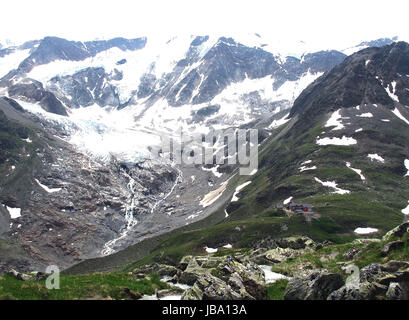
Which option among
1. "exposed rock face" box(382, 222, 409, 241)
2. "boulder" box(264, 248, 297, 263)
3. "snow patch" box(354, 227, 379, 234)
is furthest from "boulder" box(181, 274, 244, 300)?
"snow patch" box(354, 227, 379, 234)

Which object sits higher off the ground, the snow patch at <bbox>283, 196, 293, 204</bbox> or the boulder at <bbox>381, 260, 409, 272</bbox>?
the boulder at <bbox>381, 260, 409, 272</bbox>

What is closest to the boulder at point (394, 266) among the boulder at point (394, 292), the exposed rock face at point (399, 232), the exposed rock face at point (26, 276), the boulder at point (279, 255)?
the boulder at point (394, 292)

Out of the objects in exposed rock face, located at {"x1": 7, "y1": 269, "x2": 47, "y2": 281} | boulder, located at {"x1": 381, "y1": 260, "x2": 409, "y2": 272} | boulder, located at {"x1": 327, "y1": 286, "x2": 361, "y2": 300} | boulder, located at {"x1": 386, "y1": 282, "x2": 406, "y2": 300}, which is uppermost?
boulder, located at {"x1": 386, "y1": 282, "x2": 406, "y2": 300}

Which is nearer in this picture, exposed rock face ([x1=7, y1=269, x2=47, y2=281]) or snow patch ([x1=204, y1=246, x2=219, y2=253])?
exposed rock face ([x1=7, y1=269, x2=47, y2=281])

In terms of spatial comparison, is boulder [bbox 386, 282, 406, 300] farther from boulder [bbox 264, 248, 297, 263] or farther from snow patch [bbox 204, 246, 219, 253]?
snow patch [bbox 204, 246, 219, 253]

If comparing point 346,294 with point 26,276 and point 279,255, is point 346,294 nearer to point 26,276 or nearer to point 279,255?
point 279,255

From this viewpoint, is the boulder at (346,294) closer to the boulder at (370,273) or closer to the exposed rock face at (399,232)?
the boulder at (370,273)

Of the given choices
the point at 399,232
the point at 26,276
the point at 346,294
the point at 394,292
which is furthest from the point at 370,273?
the point at 26,276
